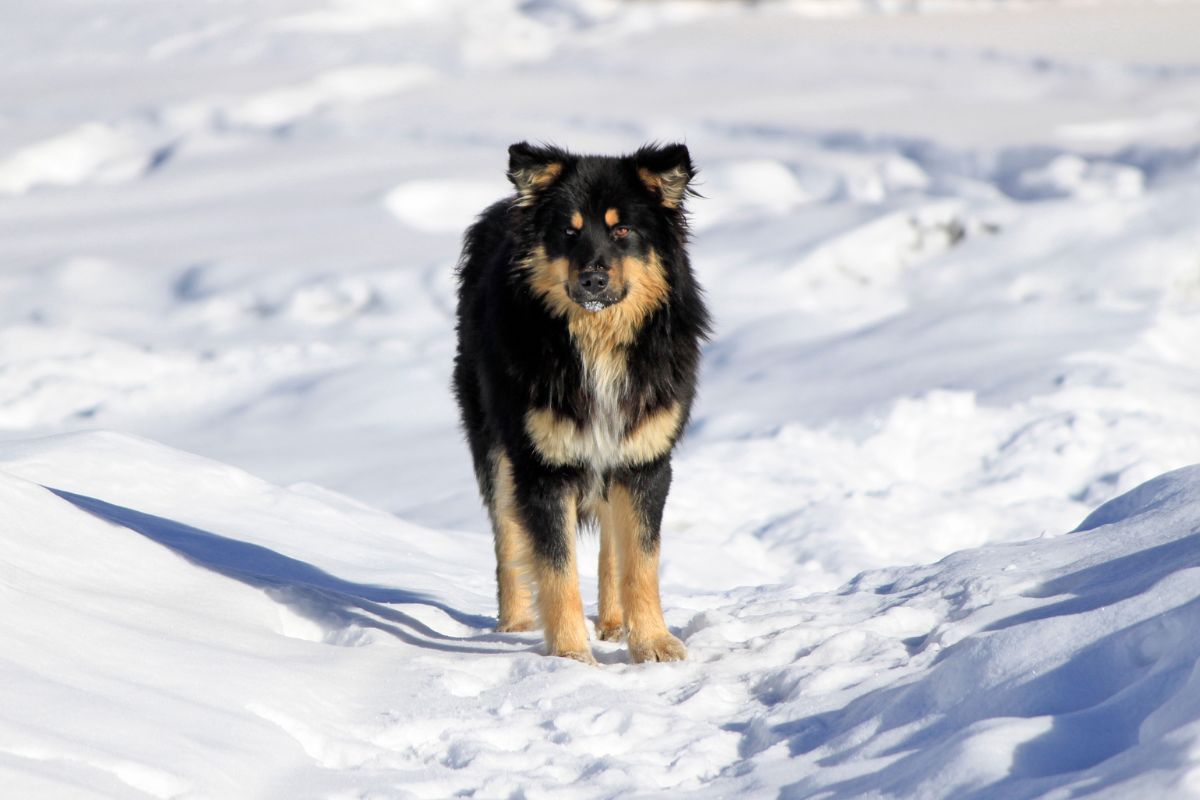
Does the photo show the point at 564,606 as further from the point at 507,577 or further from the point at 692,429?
the point at 692,429

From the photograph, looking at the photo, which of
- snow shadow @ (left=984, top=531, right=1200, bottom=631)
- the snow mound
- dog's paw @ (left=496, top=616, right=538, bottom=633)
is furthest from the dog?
snow shadow @ (left=984, top=531, right=1200, bottom=631)

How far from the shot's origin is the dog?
4.38 metres

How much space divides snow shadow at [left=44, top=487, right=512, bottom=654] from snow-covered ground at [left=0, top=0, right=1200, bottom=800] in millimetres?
34

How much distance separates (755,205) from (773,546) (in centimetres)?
710

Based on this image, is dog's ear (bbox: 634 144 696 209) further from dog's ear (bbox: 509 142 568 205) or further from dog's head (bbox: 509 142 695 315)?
dog's ear (bbox: 509 142 568 205)

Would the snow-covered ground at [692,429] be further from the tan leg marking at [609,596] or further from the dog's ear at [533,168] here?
the dog's ear at [533,168]

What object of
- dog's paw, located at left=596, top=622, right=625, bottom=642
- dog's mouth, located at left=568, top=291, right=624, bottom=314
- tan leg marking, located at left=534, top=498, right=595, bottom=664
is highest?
dog's mouth, located at left=568, top=291, right=624, bottom=314

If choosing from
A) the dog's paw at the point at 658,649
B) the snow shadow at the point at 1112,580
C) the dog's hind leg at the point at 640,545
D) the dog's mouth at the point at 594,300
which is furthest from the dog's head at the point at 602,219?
the snow shadow at the point at 1112,580

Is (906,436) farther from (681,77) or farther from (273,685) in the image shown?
(681,77)

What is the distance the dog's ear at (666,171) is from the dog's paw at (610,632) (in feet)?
5.38

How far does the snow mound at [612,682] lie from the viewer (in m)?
2.71

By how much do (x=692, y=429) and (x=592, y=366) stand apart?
5287mm

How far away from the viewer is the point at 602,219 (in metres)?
4.32

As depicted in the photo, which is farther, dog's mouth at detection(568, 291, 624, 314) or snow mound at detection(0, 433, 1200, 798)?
dog's mouth at detection(568, 291, 624, 314)
